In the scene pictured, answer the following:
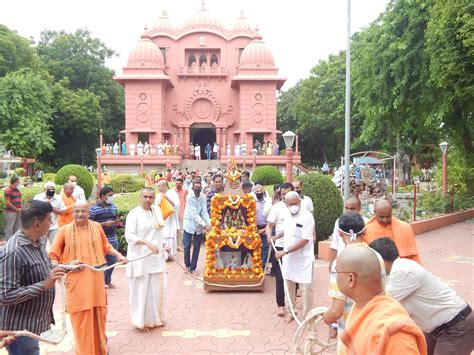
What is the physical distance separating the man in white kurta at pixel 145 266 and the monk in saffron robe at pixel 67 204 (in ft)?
10.4

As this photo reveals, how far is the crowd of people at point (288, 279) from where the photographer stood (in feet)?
6.40

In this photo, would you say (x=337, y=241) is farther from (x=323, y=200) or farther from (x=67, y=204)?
(x=67, y=204)

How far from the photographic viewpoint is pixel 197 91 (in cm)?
3077

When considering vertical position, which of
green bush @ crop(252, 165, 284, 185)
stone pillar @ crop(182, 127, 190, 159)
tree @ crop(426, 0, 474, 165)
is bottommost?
green bush @ crop(252, 165, 284, 185)

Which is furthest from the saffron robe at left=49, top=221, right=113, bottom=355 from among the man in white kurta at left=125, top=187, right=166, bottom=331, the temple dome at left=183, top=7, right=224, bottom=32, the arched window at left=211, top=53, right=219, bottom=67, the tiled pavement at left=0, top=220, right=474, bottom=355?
the temple dome at left=183, top=7, right=224, bottom=32

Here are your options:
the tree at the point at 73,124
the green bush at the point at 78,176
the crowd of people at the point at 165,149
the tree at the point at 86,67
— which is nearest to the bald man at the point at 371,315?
the green bush at the point at 78,176

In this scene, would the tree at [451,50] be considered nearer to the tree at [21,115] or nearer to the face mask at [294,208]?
the face mask at [294,208]

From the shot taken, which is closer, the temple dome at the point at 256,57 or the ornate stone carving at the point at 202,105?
the temple dome at the point at 256,57

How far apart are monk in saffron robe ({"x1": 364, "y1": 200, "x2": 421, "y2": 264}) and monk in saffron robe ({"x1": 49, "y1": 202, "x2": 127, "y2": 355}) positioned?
2.49 meters

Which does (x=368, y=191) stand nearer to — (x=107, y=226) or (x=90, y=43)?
(x=107, y=226)

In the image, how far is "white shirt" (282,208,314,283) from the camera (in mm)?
5000

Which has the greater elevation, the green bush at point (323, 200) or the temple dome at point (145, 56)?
the temple dome at point (145, 56)

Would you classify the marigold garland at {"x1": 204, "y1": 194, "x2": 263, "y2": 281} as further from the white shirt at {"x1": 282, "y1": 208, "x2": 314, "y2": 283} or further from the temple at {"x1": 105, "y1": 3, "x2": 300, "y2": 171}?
the temple at {"x1": 105, "y1": 3, "x2": 300, "y2": 171}

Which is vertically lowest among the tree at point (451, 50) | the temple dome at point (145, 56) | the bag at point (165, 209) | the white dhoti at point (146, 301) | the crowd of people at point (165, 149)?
the white dhoti at point (146, 301)
